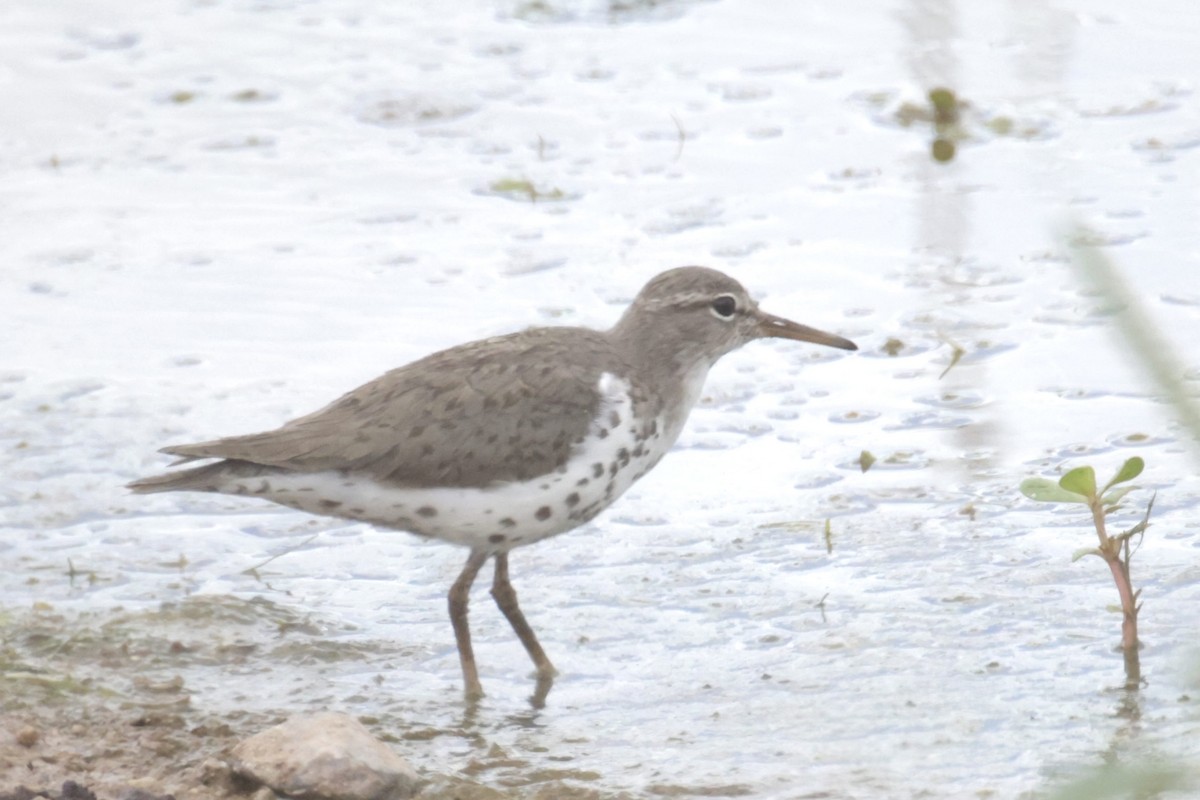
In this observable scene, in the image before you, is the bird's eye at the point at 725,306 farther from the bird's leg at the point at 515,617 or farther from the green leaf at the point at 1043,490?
the green leaf at the point at 1043,490

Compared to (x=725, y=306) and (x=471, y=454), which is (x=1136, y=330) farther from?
(x=725, y=306)

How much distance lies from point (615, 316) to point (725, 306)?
183cm

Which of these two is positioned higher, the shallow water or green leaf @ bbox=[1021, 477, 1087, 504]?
green leaf @ bbox=[1021, 477, 1087, 504]

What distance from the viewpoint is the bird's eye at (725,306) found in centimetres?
632

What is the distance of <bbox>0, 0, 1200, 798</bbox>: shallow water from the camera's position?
5250 mm

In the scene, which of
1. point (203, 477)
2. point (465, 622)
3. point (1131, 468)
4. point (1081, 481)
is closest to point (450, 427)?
point (465, 622)

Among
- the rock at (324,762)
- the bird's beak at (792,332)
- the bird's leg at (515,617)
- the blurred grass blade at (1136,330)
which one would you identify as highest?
the blurred grass blade at (1136,330)

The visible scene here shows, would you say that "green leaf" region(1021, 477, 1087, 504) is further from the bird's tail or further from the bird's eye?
the bird's tail

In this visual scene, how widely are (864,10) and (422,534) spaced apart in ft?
22.7

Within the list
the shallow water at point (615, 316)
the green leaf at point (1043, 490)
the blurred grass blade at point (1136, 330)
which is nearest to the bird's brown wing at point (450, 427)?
the shallow water at point (615, 316)

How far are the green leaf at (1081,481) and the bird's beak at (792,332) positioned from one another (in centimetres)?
171

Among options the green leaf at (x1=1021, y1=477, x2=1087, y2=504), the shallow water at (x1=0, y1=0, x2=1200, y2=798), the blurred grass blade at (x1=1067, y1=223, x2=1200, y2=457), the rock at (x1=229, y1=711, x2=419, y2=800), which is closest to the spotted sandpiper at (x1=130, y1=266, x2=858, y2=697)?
the shallow water at (x1=0, y1=0, x2=1200, y2=798)

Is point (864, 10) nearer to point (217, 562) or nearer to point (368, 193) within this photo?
point (368, 193)

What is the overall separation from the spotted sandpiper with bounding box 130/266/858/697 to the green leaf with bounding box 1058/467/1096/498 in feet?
4.97
